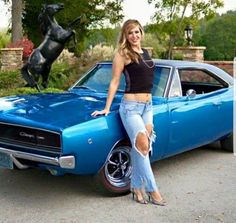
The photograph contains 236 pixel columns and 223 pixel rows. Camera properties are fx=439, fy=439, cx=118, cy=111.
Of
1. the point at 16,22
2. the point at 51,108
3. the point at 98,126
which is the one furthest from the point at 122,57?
the point at 16,22

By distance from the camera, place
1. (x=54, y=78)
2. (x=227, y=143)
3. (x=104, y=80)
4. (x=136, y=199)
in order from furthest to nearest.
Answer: (x=54, y=78) < (x=227, y=143) < (x=104, y=80) < (x=136, y=199)

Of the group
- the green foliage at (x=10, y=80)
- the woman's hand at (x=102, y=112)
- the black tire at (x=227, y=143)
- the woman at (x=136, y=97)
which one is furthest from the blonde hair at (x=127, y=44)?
the green foliage at (x=10, y=80)

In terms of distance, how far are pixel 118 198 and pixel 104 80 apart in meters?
1.79

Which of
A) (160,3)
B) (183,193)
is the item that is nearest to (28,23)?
(160,3)

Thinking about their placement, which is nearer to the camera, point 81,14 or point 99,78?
point 99,78

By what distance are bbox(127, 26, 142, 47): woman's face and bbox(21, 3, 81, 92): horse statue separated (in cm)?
563

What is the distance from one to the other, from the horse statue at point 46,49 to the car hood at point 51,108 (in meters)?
4.32

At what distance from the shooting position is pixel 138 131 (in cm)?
423

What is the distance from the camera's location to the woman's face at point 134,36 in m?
4.23

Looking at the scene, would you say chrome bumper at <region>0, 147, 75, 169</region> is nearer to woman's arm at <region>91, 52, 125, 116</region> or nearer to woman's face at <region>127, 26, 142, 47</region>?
woman's arm at <region>91, 52, 125, 116</region>

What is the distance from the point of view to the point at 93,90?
5668 millimetres

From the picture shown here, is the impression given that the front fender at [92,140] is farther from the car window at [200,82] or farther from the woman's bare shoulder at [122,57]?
the car window at [200,82]

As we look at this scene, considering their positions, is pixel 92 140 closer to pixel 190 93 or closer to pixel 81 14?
pixel 190 93

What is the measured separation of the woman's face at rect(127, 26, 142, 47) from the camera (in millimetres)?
4227
